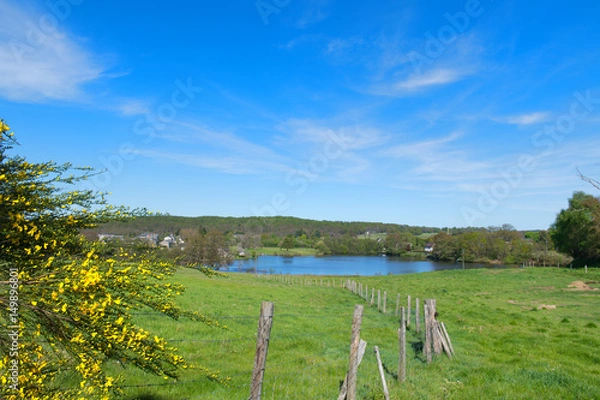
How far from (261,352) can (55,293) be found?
8.64 feet

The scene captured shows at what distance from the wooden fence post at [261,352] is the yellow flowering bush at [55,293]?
1.13 m

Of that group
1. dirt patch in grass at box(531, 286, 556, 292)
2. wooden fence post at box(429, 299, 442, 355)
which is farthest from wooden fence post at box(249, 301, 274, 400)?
dirt patch in grass at box(531, 286, 556, 292)

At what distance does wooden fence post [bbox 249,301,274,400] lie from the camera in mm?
4945

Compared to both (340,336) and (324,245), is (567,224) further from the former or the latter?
(324,245)

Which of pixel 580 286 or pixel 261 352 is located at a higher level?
pixel 261 352

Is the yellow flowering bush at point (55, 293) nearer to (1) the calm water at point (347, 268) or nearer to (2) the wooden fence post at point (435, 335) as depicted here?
(2) the wooden fence post at point (435, 335)

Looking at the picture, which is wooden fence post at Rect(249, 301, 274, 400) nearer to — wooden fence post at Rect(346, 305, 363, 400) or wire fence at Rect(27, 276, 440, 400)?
wire fence at Rect(27, 276, 440, 400)

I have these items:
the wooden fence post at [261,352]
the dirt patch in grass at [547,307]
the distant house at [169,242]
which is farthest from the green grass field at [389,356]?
the distant house at [169,242]

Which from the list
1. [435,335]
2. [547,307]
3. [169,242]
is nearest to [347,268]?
[169,242]

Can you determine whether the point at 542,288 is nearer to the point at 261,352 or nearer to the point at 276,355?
the point at 276,355

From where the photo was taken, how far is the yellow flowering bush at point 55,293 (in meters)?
3.33

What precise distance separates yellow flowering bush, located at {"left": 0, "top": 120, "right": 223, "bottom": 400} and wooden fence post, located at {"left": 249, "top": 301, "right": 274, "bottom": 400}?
113 centimetres

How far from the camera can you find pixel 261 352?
499 cm

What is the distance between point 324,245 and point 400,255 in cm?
3068
